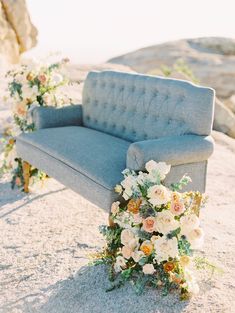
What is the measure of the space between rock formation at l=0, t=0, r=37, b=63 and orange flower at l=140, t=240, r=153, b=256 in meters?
10.4

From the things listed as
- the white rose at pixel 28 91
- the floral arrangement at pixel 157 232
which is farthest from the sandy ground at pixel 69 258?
the white rose at pixel 28 91

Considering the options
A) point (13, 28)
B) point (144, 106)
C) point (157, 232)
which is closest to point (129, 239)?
point (157, 232)

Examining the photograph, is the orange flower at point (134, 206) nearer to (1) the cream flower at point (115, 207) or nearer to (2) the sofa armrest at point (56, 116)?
(1) the cream flower at point (115, 207)

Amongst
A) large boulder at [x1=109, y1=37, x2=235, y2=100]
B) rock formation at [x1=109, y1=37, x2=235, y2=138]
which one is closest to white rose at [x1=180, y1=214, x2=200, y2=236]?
rock formation at [x1=109, y1=37, x2=235, y2=138]

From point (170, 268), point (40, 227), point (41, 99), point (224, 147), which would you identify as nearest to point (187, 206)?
point (170, 268)

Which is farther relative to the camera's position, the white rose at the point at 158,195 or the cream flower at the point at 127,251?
the cream flower at the point at 127,251

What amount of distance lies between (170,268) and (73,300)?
629 millimetres

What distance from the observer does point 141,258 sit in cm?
306

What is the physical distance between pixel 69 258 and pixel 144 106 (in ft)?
4.99

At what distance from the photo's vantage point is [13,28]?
13.3m

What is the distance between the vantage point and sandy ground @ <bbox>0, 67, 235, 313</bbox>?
2994 mm

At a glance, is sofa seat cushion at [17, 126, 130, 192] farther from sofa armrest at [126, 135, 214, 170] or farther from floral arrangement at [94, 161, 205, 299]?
floral arrangement at [94, 161, 205, 299]

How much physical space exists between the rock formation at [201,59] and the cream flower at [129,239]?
12.7 metres

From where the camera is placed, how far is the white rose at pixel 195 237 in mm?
2953
